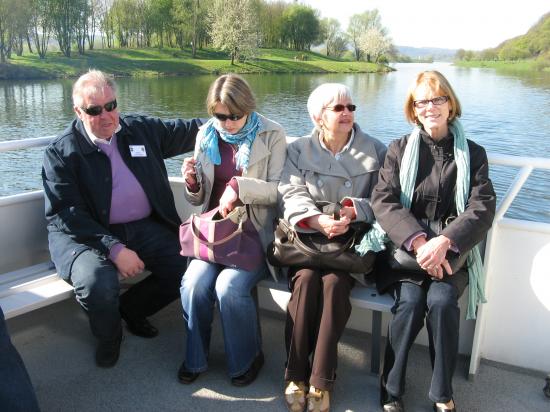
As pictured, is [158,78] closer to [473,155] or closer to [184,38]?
[184,38]

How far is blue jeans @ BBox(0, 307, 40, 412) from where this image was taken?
2014mm

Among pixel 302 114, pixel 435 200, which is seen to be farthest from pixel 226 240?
pixel 302 114

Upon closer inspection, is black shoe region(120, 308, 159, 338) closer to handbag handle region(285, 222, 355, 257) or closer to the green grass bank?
handbag handle region(285, 222, 355, 257)

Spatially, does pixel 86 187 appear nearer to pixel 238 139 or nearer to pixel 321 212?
pixel 238 139

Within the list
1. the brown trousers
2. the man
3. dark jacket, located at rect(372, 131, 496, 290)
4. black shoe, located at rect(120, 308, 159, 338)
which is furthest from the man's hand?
dark jacket, located at rect(372, 131, 496, 290)

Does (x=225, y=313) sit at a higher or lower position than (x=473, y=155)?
lower

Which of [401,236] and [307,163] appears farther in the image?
[307,163]

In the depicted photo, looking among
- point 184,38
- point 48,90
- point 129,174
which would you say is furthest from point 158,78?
point 129,174

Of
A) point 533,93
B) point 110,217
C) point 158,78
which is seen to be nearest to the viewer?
point 110,217

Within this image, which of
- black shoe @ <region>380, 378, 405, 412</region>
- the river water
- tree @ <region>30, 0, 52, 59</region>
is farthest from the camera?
tree @ <region>30, 0, 52, 59</region>

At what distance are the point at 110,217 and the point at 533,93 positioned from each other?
3069 centimetres

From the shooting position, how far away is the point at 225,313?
255cm

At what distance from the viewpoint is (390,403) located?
7.79 feet

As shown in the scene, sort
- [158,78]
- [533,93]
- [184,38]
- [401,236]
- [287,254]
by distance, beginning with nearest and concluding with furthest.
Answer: [401,236] < [287,254] < [533,93] < [158,78] < [184,38]
